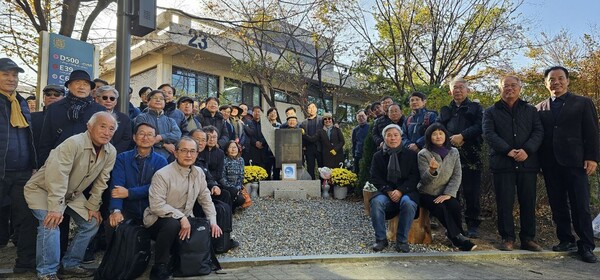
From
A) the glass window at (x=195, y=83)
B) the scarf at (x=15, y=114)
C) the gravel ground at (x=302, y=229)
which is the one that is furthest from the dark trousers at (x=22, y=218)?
the glass window at (x=195, y=83)

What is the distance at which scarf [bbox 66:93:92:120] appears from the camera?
4578 mm

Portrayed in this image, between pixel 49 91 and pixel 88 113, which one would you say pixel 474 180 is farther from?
pixel 49 91

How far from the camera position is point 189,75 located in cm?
1878

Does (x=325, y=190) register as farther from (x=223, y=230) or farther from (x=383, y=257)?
(x=223, y=230)

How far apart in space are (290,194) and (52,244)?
4926 mm

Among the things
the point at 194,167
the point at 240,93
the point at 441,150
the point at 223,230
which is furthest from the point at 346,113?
the point at 194,167

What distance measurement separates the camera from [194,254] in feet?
13.9

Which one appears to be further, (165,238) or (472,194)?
(472,194)

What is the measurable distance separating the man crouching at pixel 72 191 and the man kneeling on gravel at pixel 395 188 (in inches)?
130

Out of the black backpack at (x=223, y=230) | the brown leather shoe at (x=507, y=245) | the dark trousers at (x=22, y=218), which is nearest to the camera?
the dark trousers at (x=22, y=218)

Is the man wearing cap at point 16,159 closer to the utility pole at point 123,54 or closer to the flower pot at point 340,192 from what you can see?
the utility pole at point 123,54

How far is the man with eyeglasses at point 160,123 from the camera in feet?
19.1

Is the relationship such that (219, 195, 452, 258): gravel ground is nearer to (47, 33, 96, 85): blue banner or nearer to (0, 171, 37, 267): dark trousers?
(0, 171, 37, 267): dark trousers

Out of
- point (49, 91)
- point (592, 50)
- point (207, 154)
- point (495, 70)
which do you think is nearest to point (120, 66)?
point (49, 91)
